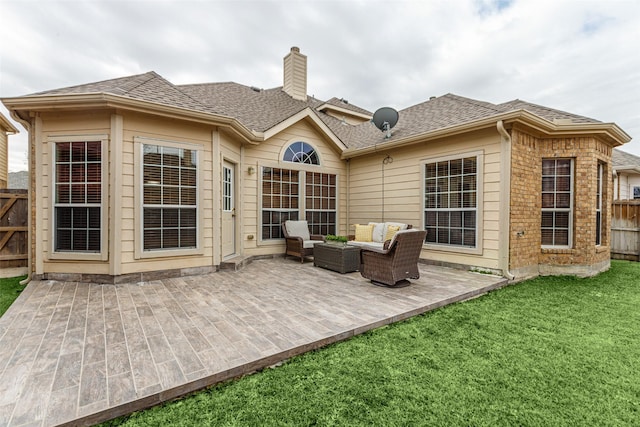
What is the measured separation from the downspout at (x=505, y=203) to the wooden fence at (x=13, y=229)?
9011mm

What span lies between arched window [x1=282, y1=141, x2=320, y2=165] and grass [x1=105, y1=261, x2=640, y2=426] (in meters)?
5.46

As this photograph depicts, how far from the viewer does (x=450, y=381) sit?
2.14 m

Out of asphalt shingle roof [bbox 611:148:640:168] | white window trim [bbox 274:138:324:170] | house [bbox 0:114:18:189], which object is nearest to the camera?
white window trim [bbox 274:138:324:170]

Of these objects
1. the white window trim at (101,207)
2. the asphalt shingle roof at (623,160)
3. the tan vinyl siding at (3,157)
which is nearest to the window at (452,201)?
the white window trim at (101,207)

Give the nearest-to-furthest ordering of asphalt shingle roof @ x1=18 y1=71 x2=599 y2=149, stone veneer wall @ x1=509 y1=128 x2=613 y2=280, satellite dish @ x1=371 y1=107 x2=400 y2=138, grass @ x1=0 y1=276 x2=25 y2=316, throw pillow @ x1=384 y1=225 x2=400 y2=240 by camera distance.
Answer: grass @ x1=0 y1=276 x2=25 y2=316 < asphalt shingle roof @ x1=18 y1=71 x2=599 y2=149 < stone veneer wall @ x1=509 y1=128 x2=613 y2=280 < throw pillow @ x1=384 y1=225 x2=400 y2=240 < satellite dish @ x1=371 y1=107 x2=400 y2=138

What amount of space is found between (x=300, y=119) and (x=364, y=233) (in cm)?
349

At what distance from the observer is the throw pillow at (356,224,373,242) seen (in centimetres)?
702

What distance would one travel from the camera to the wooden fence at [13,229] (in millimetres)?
5234

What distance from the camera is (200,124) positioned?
17.4 feet

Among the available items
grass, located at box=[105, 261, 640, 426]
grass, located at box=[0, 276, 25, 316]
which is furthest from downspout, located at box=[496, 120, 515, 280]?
grass, located at box=[0, 276, 25, 316]

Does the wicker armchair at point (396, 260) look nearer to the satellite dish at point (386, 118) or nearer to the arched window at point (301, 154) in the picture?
the arched window at point (301, 154)

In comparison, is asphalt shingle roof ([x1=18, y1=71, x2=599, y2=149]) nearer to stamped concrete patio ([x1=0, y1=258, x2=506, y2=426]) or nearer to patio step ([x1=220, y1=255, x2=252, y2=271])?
patio step ([x1=220, y1=255, x2=252, y2=271])

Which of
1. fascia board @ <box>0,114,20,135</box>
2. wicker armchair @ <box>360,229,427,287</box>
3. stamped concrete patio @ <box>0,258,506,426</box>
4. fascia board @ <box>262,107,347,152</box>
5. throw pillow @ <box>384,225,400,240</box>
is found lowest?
stamped concrete patio @ <box>0,258,506,426</box>

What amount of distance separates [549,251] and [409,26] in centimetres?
746
